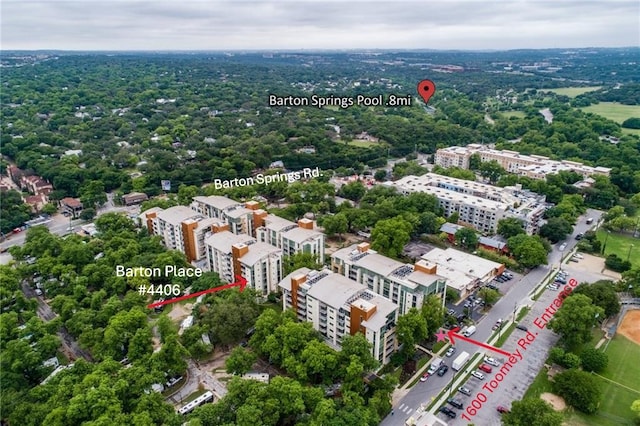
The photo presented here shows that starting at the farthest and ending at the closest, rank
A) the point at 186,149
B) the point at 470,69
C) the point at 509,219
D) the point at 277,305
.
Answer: the point at 470,69
the point at 186,149
the point at 509,219
the point at 277,305

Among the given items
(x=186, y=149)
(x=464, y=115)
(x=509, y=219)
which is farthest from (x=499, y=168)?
(x=186, y=149)

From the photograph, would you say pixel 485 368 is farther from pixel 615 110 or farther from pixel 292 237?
pixel 615 110

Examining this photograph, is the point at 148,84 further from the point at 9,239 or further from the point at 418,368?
the point at 418,368

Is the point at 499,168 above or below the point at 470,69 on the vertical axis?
below

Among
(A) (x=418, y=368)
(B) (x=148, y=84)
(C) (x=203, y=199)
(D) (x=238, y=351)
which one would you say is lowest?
(A) (x=418, y=368)

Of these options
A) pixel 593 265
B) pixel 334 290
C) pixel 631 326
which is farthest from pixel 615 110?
pixel 334 290

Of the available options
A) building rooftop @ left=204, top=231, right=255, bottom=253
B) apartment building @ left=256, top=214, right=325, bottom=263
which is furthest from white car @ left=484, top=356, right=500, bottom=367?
building rooftop @ left=204, top=231, right=255, bottom=253

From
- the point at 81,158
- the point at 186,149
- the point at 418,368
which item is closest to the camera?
the point at 418,368

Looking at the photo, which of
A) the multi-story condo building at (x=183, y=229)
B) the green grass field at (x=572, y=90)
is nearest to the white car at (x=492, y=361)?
the multi-story condo building at (x=183, y=229)

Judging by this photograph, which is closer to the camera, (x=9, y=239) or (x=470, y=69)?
(x=9, y=239)
